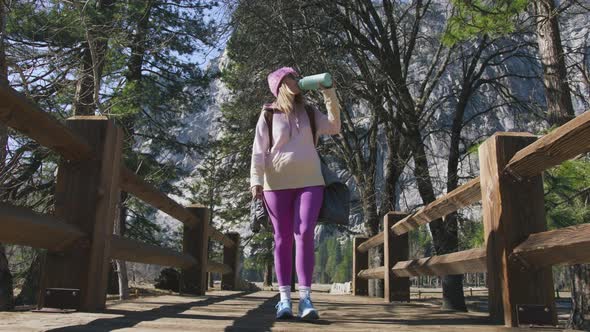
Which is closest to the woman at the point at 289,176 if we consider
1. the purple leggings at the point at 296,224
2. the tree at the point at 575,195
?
the purple leggings at the point at 296,224

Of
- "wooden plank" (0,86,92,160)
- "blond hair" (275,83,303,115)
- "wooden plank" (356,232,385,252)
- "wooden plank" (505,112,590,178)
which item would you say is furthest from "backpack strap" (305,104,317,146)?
"wooden plank" (356,232,385,252)

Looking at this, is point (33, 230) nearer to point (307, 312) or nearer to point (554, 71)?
point (307, 312)

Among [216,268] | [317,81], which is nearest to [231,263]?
[216,268]

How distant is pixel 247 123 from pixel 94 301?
32.7ft

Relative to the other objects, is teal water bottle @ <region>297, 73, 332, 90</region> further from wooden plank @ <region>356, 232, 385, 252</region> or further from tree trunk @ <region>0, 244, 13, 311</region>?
Answer: tree trunk @ <region>0, 244, 13, 311</region>

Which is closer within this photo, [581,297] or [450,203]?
[450,203]

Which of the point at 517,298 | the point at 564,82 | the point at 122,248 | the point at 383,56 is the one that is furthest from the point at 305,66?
the point at 517,298

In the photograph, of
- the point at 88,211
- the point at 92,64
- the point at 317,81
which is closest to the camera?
the point at 88,211

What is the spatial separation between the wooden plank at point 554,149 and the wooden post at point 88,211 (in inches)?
94.7

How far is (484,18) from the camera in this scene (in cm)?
639

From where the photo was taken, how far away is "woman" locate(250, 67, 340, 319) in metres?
3.39

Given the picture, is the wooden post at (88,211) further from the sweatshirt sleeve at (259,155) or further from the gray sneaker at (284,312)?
the gray sneaker at (284,312)

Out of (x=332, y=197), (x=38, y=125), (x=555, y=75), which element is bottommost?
(x=332, y=197)

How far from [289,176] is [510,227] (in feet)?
4.47
